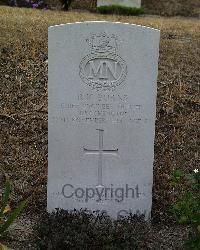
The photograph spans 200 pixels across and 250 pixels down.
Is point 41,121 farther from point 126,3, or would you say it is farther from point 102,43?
point 126,3

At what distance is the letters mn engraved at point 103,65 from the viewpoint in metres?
4.09

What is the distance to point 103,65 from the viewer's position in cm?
414

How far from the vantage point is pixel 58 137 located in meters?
4.25

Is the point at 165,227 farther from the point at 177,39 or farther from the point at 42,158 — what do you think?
the point at 177,39

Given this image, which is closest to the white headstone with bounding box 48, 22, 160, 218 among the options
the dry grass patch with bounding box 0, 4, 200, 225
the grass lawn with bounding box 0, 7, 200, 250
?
the grass lawn with bounding box 0, 7, 200, 250

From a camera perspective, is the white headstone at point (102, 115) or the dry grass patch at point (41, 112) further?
the dry grass patch at point (41, 112)

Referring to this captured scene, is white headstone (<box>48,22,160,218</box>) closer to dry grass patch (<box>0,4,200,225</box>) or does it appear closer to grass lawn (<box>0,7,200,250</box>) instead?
grass lawn (<box>0,7,200,250</box>)

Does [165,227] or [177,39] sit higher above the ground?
[177,39]

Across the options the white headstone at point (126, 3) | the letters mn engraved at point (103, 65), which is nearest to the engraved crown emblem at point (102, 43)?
the letters mn engraved at point (103, 65)

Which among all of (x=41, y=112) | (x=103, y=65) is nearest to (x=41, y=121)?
(x=41, y=112)

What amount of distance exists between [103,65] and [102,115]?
1.08 feet

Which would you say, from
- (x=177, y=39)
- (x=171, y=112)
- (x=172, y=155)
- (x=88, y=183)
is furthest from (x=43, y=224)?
(x=177, y=39)

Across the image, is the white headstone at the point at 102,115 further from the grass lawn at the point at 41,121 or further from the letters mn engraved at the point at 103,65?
the grass lawn at the point at 41,121

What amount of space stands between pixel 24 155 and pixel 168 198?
4.01 feet
